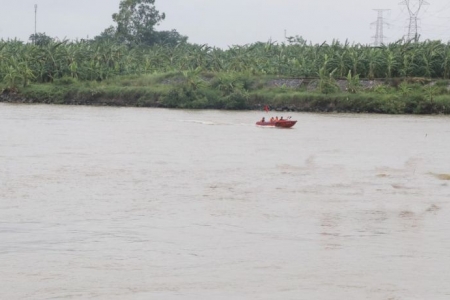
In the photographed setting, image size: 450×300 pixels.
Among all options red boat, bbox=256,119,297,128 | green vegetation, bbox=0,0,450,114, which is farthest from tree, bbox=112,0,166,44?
red boat, bbox=256,119,297,128

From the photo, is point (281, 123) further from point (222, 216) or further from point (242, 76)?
point (222, 216)

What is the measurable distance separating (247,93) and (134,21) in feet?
88.7

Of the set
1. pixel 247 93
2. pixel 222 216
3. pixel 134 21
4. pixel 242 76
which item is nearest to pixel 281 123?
pixel 247 93

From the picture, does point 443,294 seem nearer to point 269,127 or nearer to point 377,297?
point 377,297

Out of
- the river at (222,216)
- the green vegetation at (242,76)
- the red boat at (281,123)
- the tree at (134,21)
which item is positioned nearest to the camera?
the river at (222,216)

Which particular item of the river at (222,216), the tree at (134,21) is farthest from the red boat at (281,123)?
the tree at (134,21)

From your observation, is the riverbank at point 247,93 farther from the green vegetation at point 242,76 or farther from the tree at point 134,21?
the tree at point 134,21

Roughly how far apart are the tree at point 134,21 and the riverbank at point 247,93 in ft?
64.4

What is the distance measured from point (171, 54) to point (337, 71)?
14259 mm

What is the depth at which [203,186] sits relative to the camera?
64.5 feet

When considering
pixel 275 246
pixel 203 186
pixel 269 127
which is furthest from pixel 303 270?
pixel 269 127

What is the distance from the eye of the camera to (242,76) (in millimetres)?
49156

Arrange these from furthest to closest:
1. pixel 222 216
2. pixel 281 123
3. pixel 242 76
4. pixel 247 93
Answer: pixel 242 76, pixel 247 93, pixel 281 123, pixel 222 216

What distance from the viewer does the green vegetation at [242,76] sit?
150 ft
